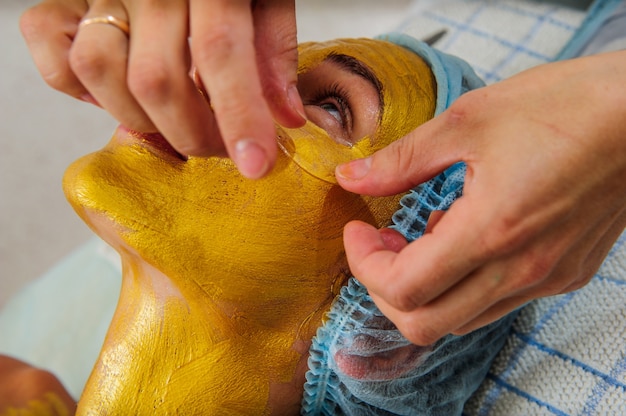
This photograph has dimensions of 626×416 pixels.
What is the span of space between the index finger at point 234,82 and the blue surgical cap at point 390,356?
0.34 meters

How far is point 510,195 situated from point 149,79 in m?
0.37

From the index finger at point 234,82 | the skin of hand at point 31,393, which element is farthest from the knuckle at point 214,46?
the skin of hand at point 31,393

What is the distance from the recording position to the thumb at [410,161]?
0.64 m

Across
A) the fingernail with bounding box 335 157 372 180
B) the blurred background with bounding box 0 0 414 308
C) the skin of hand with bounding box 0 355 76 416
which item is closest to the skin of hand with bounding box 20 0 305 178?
the fingernail with bounding box 335 157 372 180

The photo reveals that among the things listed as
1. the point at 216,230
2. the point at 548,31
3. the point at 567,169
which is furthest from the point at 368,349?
the point at 548,31

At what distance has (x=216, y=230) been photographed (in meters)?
0.77

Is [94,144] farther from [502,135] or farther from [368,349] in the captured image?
[502,135]

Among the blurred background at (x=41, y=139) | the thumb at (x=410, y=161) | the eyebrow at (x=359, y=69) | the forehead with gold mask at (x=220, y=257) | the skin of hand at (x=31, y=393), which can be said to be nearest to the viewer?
the thumb at (x=410, y=161)

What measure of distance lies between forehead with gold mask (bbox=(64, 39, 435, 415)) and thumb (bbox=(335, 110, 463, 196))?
93 millimetres

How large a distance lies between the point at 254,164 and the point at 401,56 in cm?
54

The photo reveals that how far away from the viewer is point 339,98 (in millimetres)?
915

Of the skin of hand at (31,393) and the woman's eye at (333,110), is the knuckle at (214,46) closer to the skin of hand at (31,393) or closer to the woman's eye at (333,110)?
the woman's eye at (333,110)

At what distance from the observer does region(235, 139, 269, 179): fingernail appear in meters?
0.54

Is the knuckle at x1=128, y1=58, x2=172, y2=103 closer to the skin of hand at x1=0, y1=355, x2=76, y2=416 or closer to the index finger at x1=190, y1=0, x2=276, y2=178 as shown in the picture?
the index finger at x1=190, y1=0, x2=276, y2=178
